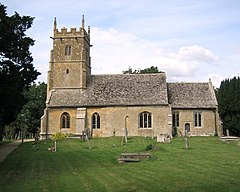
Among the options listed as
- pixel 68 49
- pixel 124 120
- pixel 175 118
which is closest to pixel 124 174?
pixel 124 120

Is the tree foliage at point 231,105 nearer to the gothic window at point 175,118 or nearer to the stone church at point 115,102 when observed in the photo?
the stone church at point 115,102

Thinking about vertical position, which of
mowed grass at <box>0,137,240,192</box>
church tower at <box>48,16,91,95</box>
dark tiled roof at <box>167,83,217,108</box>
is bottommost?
mowed grass at <box>0,137,240,192</box>

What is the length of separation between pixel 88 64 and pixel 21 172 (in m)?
37.3

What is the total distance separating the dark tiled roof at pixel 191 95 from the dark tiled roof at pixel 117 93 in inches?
84.1

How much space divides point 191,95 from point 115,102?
1138 cm

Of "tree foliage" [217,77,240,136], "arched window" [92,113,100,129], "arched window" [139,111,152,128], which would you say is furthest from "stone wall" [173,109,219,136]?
"arched window" [92,113,100,129]

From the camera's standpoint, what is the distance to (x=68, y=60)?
51.4 meters

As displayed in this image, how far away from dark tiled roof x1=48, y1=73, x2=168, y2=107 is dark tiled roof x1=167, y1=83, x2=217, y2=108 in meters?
2.14

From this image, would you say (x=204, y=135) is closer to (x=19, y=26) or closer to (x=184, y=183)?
(x=19, y=26)

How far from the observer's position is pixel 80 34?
51.8m

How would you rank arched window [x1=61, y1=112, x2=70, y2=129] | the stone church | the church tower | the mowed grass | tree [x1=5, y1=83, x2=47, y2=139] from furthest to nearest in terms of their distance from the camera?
tree [x1=5, y1=83, x2=47, y2=139] → the church tower → arched window [x1=61, y1=112, x2=70, y2=129] → the stone church → the mowed grass

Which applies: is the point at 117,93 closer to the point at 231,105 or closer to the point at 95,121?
the point at 95,121

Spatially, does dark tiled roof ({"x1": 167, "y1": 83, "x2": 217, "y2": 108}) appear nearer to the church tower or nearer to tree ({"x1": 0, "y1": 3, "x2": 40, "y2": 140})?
the church tower

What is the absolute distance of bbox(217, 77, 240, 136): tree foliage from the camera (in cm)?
4444
